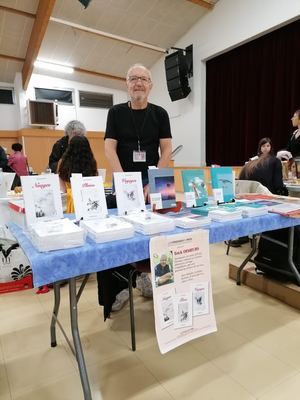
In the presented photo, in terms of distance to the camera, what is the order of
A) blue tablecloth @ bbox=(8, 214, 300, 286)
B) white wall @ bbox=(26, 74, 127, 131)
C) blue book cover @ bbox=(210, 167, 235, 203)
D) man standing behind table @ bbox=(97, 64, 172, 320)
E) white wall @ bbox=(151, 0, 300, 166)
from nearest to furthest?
blue tablecloth @ bbox=(8, 214, 300, 286)
blue book cover @ bbox=(210, 167, 235, 203)
man standing behind table @ bbox=(97, 64, 172, 320)
white wall @ bbox=(151, 0, 300, 166)
white wall @ bbox=(26, 74, 127, 131)

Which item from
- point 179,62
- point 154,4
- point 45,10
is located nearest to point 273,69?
point 179,62

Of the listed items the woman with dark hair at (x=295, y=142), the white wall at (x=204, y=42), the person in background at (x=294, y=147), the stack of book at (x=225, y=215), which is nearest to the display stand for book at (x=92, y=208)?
the stack of book at (x=225, y=215)

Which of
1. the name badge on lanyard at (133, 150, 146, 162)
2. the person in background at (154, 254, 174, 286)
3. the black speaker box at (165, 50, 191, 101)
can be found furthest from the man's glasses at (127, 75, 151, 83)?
the black speaker box at (165, 50, 191, 101)

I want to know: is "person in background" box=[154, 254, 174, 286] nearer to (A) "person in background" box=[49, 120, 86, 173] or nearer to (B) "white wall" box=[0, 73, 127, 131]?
(A) "person in background" box=[49, 120, 86, 173]

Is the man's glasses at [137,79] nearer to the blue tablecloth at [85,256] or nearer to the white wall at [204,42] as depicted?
the blue tablecloth at [85,256]

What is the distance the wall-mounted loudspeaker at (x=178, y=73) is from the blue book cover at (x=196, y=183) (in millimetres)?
5186

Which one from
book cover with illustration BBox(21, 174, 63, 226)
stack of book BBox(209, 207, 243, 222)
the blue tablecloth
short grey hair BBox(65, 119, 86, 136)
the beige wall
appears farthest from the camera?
the beige wall

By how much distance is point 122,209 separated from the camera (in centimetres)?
127

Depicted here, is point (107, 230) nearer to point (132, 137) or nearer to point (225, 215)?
point (225, 215)

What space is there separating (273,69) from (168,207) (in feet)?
15.1

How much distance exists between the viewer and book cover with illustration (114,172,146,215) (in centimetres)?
126

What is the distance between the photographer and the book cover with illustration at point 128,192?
49.7 inches

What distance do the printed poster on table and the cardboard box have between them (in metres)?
0.87

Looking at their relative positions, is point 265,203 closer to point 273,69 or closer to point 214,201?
point 214,201
